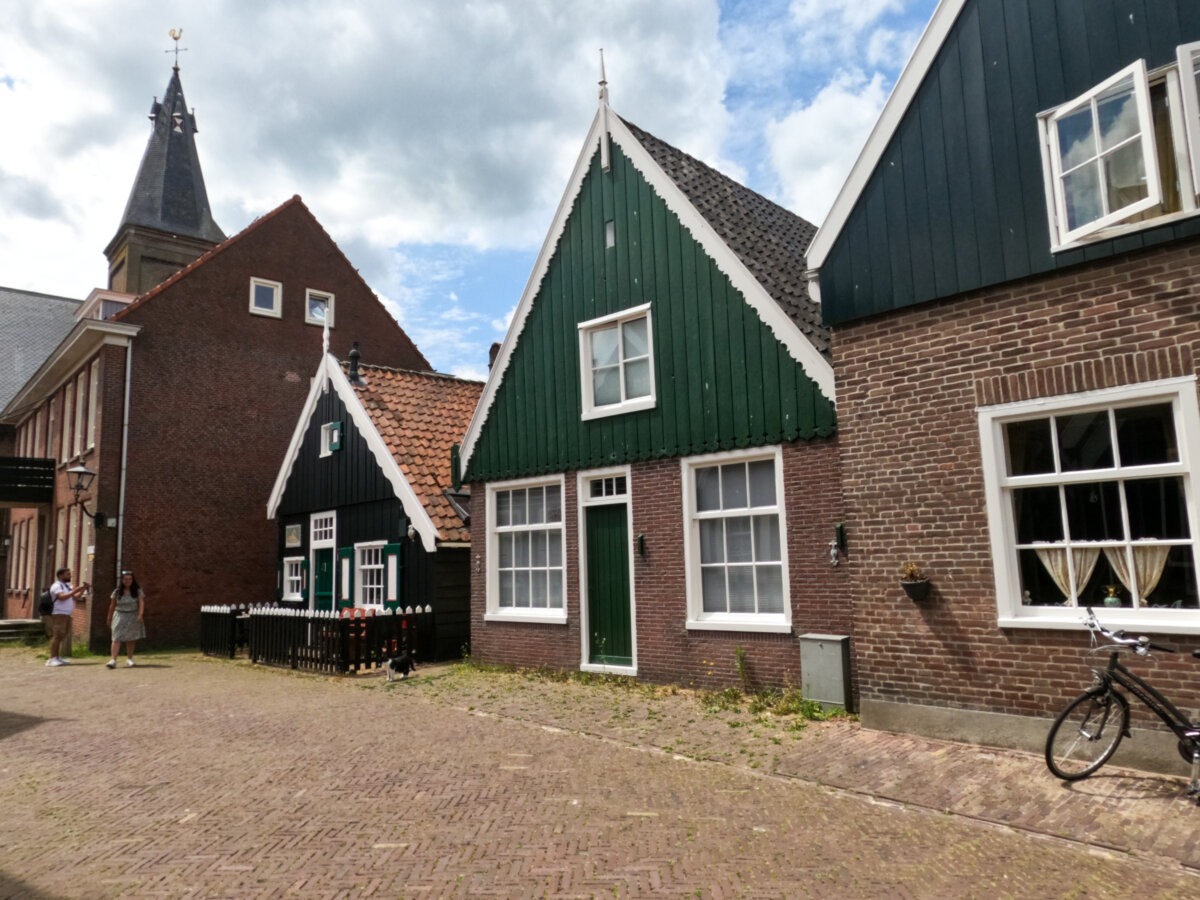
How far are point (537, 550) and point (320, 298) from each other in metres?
14.8

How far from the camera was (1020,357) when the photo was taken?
7.49 meters

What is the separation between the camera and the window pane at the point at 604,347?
12273 mm

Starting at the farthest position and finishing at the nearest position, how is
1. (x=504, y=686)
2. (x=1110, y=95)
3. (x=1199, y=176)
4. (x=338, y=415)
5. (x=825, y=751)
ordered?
1. (x=338, y=415)
2. (x=504, y=686)
3. (x=825, y=751)
4. (x=1110, y=95)
5. (x=1199, y=176)

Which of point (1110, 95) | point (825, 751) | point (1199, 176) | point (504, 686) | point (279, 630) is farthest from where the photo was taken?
point (279, 630)

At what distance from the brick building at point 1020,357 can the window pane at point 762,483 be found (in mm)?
1672

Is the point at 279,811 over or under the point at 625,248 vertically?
under

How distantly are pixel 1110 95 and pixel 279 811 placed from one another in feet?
28.9

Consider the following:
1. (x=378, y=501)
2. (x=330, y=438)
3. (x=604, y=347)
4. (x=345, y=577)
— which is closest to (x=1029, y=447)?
(x=604, y=347)

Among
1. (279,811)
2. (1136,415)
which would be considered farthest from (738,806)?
(1136,415)

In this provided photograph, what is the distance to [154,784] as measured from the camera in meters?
7.08

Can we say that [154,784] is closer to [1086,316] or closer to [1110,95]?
[1086,316]

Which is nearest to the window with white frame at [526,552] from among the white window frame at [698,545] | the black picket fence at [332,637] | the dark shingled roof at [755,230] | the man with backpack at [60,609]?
the black picket fence at [332,637]

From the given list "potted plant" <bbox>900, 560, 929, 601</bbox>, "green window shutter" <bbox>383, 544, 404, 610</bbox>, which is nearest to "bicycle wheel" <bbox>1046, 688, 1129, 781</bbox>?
"potted plant" <bbox>900, 560, 929, 601</bbox>

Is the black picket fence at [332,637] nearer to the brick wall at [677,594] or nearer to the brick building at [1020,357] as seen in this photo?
the brick wall at [677,594]
